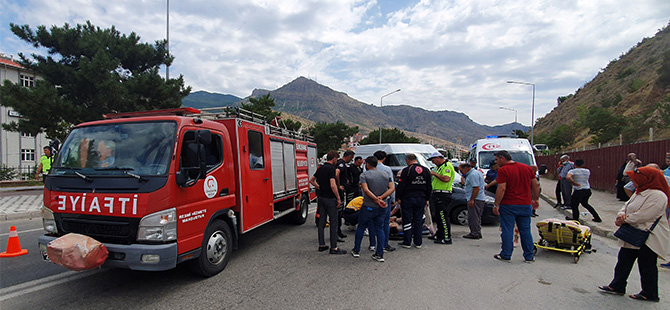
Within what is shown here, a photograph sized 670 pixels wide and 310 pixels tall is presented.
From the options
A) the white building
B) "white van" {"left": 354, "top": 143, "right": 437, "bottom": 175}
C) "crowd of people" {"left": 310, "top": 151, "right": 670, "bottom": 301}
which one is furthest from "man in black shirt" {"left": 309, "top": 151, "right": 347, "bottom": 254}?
the white building

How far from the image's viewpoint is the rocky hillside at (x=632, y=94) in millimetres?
32188

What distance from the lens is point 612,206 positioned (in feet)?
38.0

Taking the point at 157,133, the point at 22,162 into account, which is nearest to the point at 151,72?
the point at 157,133

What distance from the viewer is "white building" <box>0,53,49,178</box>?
122 feet

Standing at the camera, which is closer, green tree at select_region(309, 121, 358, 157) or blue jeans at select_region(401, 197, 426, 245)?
blue jeans at select_region(401, 197, 426, 245)

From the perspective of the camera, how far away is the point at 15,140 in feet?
126

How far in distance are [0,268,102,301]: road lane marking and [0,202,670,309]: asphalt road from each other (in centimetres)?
1

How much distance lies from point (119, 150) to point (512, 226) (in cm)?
596

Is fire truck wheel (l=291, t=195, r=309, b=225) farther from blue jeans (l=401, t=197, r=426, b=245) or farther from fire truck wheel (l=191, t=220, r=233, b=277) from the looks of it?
fire truck wheel (l=191, t=220, r=233, b=277)

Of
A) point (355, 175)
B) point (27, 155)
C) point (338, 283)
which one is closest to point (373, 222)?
point (338, 283)

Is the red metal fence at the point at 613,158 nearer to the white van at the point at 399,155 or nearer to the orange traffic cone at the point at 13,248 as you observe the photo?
the white van at the point at 399,155

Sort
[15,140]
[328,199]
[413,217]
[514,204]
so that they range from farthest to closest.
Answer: [15,140] < [413,217] < [328,199] < [514,204]

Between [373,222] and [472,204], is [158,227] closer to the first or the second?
[373,222]

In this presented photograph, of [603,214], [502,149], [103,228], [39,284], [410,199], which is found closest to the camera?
[103,228]
